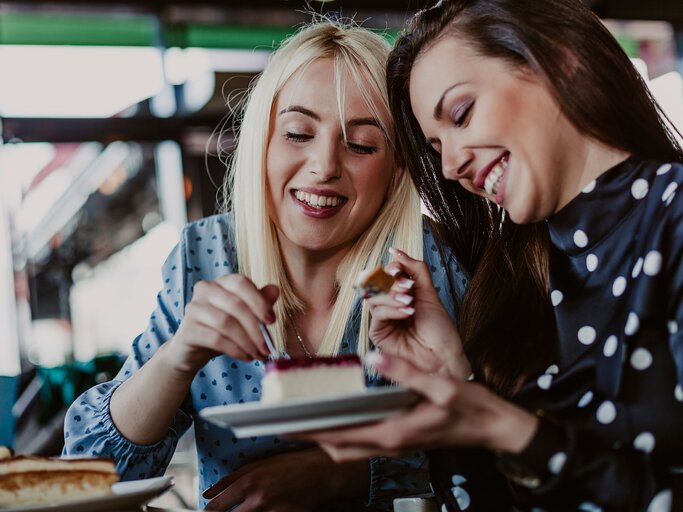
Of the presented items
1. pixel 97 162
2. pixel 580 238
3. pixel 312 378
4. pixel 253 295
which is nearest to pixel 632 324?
pixel 580 238

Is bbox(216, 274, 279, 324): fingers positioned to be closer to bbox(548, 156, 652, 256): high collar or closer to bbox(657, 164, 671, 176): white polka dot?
bbox(548, 156, 652, 256): high collar

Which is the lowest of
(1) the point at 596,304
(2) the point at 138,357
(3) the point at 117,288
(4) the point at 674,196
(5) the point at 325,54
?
A: (3) the point at 117,288

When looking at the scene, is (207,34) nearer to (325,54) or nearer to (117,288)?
(117,288)

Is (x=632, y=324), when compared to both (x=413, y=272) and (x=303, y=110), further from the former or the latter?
(x=303, y=110)

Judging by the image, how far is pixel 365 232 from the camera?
237 centimetres

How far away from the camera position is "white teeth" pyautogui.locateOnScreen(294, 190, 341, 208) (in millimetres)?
2156

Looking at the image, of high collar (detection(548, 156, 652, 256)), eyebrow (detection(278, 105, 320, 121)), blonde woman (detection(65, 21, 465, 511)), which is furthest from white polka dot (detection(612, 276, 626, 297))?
eyebrow (detection(278, 105, 320, 121))

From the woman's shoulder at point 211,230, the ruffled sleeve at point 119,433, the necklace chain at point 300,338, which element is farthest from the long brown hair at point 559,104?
the ruffled sleeve at point 119,433

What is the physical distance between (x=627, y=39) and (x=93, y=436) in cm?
670

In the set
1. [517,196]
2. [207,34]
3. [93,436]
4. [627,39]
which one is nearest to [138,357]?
[93,436]

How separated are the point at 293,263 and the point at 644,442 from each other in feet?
4.02

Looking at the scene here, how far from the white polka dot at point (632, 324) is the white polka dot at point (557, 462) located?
365 mm

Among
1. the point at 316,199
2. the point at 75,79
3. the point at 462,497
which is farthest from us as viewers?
the point at 75,79

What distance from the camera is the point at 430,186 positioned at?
7.42 feet
